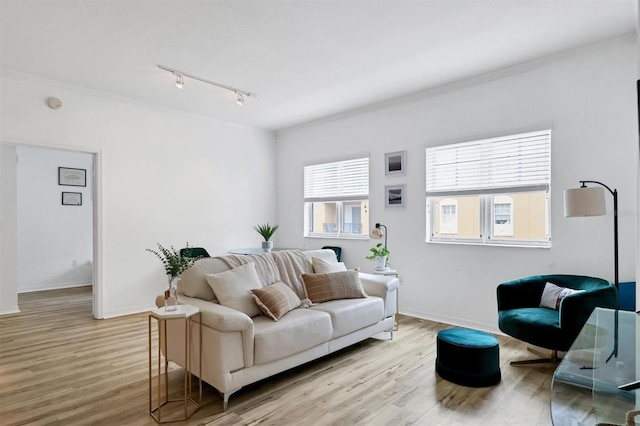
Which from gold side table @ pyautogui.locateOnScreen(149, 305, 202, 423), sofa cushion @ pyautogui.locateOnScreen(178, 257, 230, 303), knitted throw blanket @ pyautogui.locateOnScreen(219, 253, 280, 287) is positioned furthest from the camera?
knitted throw blanket @ pyautogui.locateOnScreen(219, 253, 280, 287)

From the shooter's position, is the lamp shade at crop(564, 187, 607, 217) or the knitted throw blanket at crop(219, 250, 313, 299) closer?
the lamp shade at crop(564, 187, 607, 217)

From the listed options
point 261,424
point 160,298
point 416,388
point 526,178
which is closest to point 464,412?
point 416,388

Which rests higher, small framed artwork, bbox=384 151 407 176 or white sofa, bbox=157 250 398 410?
small framed artwork, bbox=384 151 407 176

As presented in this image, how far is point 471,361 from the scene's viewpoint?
108 inches

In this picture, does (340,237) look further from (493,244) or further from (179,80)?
(179,80)

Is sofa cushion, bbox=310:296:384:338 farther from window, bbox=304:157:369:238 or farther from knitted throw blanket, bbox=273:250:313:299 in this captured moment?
window, bbox=304:157:369:238

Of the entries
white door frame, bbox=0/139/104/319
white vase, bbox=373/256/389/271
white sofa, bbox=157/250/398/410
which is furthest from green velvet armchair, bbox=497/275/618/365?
white door frame, bbox=0/139/104/319

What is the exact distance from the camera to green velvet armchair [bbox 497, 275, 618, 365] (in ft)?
8.78

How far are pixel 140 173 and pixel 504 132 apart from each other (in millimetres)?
4546

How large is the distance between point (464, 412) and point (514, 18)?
9.66 ft

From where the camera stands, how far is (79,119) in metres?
4.45

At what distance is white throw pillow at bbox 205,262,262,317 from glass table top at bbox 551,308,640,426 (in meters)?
2.09

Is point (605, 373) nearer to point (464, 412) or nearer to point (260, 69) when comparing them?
point (464, 412)

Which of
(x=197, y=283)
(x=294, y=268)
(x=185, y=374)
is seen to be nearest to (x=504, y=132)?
(x=294, y=268)
